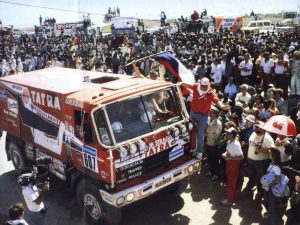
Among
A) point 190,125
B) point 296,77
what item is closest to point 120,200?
point 190,125

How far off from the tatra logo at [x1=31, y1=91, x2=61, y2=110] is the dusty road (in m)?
2.17

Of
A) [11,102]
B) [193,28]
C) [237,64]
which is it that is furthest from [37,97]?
[193,28]

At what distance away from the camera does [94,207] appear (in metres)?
6.87

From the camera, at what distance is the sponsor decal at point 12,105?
8.66 m

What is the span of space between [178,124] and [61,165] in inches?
100

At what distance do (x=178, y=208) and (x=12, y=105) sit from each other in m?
4.62

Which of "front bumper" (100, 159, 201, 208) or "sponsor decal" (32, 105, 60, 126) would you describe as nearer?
"front bumper" (100, 159, 201, 208)

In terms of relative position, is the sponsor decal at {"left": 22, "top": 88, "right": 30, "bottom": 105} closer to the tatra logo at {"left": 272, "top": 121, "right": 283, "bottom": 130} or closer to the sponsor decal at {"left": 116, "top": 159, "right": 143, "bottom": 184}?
the sponsor decal at {"left": 116, "top": 159, "right": 143, "bottom": 184}

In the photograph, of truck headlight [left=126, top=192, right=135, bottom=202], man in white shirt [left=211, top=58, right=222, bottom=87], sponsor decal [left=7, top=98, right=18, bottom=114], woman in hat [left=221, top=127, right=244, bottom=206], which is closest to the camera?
truck headlight [left=126, top=192, right=135, bottom=202]

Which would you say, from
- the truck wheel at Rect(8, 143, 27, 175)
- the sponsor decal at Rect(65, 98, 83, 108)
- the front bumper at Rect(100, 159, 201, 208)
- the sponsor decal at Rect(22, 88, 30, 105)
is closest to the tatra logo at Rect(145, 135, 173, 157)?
the front bumper at Rect(100, 159, 201, 208)

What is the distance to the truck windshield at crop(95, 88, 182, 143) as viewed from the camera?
638 centimetres

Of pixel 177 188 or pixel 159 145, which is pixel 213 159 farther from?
pixel 159 145

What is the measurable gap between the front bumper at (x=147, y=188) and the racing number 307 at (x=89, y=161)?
0.47 m

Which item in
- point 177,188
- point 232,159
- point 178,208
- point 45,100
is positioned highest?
point 45,100
